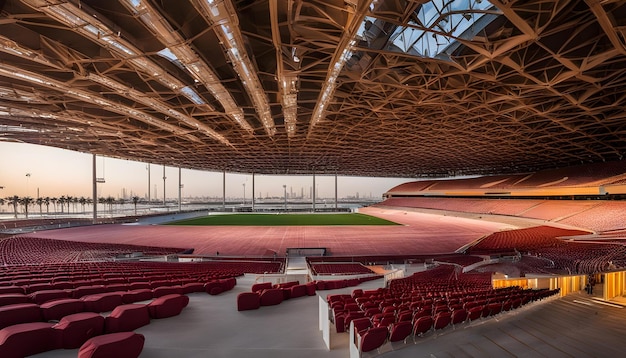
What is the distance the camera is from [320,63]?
14312 millimetres

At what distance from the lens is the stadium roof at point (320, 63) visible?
10.0 m

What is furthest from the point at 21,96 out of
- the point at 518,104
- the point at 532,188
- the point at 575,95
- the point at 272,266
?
the point at 532,188

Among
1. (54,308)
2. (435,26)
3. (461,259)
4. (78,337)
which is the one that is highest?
(435,26)

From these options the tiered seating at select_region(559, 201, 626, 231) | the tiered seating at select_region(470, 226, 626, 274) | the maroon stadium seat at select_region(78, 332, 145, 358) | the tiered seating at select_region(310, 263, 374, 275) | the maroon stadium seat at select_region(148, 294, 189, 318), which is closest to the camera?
the maroon stadium seat at select_region(78, 332, 145, 358)

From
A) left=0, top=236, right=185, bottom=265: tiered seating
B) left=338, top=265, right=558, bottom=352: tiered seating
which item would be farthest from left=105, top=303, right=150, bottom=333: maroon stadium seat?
left=0, top=236, right=185, bottom=265: tiered seating

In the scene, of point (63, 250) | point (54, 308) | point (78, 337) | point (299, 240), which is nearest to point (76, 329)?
point (78, 337)

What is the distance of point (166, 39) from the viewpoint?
10078mm

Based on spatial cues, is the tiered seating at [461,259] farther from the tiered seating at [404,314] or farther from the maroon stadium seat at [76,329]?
the maroon stadium seat at [76,329]

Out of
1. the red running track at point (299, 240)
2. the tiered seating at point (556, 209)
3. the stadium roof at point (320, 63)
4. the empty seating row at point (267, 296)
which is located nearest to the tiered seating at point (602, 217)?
the tiered seating at point (556, 209)

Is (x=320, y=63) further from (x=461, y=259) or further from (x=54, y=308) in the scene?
(x=461, y=259)

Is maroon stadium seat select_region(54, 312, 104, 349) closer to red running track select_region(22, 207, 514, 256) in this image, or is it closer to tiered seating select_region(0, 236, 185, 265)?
tiered seating select_region(0, 236, 185, 265)

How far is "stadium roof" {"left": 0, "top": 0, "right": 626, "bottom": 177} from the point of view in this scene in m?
10.0

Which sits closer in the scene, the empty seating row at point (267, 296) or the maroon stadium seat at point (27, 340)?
the maroon stadium seat at point (27, 340)

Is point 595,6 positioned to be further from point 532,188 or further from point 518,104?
point 532,188
